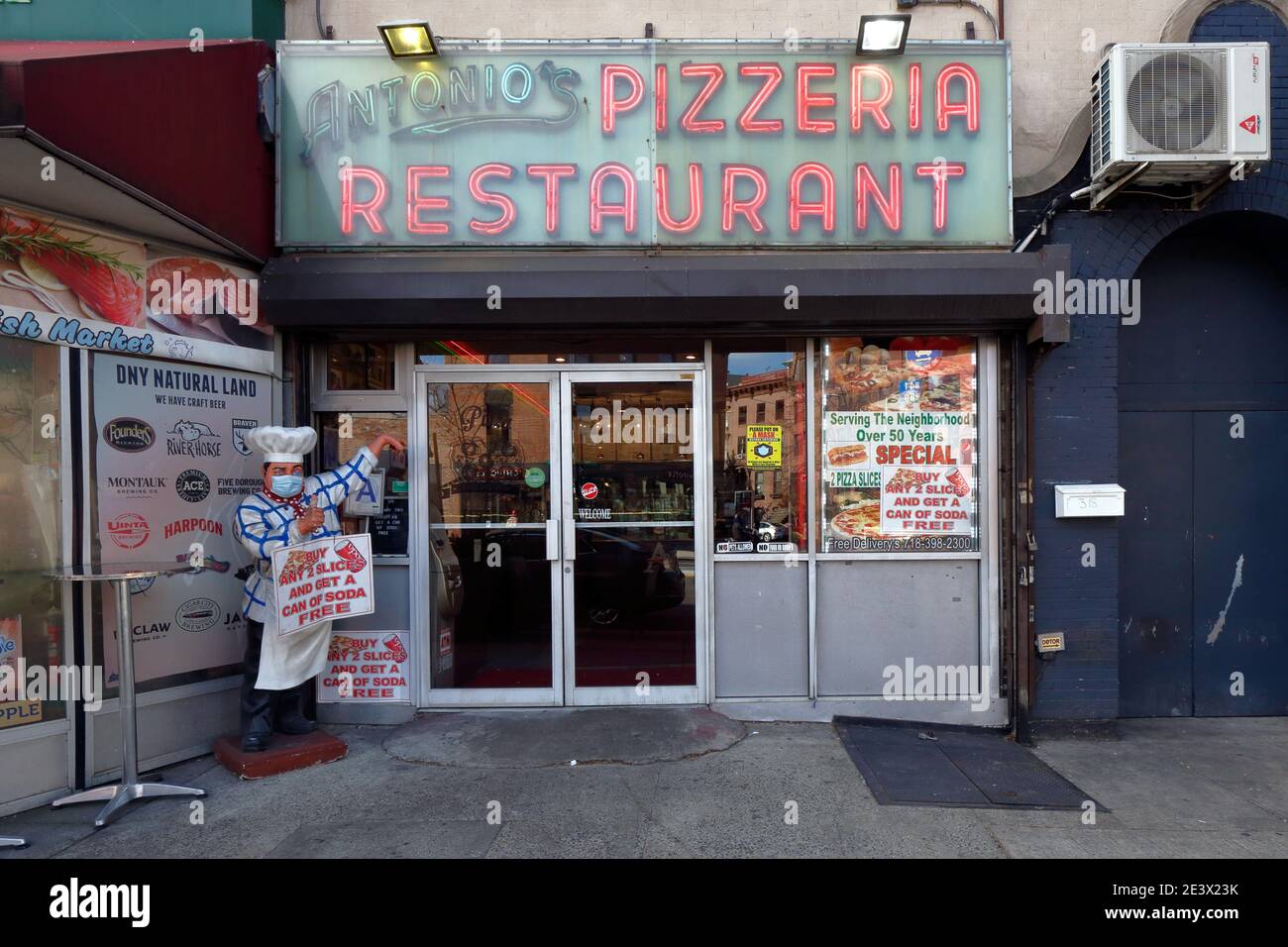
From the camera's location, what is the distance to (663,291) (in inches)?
194

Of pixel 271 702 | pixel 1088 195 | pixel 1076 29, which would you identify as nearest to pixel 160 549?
pixel 271 702

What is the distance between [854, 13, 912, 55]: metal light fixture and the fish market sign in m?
0.10

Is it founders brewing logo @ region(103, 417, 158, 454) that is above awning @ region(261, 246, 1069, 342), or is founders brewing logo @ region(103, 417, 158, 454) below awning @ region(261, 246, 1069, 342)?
below

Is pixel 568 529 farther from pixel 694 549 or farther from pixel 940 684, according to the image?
pixel 940 684

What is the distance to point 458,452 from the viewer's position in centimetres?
554

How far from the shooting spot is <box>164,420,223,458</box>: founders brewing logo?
4699mm

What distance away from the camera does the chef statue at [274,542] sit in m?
4.48

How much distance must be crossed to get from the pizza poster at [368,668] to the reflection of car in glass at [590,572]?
73cm

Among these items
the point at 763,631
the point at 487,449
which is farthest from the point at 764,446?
the point at 487,449

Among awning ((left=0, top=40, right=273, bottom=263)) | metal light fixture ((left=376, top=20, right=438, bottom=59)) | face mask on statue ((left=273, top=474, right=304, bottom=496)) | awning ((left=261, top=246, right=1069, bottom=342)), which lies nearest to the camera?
awning ((left=0, top=40, right=273, bottom=263))

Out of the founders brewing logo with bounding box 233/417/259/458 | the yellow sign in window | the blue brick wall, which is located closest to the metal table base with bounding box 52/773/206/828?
the founders brewing logo with bounding box 233/417/259/458

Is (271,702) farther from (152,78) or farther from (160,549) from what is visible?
(152,78)

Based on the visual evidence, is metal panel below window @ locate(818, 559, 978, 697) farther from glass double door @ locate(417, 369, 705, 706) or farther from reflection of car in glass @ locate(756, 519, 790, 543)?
glass double door @ locate(417, 369, 705, 706)

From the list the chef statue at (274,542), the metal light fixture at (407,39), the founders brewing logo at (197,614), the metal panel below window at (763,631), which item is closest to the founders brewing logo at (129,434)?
the chef statue at (274,542)
